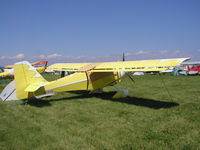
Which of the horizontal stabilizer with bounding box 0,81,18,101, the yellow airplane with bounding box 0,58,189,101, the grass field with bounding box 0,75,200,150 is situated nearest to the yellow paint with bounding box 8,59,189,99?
the yellow airplane with bounding box 0,58,189,101

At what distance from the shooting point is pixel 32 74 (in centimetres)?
775

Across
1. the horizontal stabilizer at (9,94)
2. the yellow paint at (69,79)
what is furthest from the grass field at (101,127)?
the yellow paint at (69,79)

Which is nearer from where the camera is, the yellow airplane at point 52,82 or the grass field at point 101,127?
the grass field at point 101,127

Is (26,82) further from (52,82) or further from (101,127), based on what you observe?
(101,127)

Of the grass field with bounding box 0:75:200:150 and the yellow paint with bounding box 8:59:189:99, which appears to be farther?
the yellow paint with bounding box 8:59:189:99

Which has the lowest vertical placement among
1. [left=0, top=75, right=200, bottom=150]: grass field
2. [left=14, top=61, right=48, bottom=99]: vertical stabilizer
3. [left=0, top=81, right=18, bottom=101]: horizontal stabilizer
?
[left=0, top=75, right=200, bottom=150]: grass field

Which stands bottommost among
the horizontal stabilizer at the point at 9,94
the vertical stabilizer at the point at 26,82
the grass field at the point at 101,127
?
the grass field at the point at 101,127

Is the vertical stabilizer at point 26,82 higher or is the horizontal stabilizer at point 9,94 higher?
the vertical stabilizer at point 26,82

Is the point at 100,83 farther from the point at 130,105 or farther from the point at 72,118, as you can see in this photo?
the point at 72,118

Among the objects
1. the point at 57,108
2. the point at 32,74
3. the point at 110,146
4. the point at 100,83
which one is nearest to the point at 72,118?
the point at 57,108

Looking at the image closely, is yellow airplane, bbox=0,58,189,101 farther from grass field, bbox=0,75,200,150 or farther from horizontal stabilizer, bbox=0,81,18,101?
grass field, bbox=0,75,200,150

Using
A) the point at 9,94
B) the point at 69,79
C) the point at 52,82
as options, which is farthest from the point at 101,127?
the point at 9,94

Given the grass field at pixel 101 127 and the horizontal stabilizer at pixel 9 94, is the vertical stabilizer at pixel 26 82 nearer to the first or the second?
the horizontal stabilizer at pixel 9 94

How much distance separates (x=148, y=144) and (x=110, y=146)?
2.55 ft
